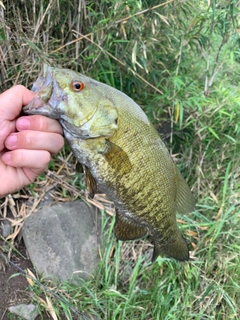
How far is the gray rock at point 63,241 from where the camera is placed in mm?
2445

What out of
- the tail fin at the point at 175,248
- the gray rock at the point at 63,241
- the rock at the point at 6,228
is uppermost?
the tail fin at the point at 175,248

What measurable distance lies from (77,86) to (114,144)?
219 millimetres

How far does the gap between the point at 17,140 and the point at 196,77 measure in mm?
2028

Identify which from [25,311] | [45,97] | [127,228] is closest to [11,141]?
[45,97]

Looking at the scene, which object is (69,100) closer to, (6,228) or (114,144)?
(114,144)

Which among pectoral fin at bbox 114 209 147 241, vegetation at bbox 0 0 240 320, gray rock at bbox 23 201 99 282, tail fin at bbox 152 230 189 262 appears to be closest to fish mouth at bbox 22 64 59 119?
pectoral fin at bbox 114 209 147 241

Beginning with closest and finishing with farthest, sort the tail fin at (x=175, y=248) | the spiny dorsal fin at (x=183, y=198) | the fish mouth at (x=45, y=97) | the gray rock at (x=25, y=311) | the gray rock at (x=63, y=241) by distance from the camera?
the fish mouth at (x=45, y=97)
the spiny dorsal fin at (x=183, y=198)
the tail fin at (x=175, y=248)
the gray rock at (x=25, y=311)
the gray rock at (x=63, y=241)

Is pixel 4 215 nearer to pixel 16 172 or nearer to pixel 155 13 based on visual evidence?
pixel 16 172

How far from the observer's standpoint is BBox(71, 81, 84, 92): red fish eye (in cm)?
115

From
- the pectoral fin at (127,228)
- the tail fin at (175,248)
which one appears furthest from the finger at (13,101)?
the tail fin at (175,248)

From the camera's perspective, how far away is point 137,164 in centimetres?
128

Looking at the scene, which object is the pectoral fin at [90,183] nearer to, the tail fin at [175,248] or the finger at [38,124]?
the finger at [38,124]

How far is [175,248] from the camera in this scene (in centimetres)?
159

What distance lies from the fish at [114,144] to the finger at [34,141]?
0.05 metres
